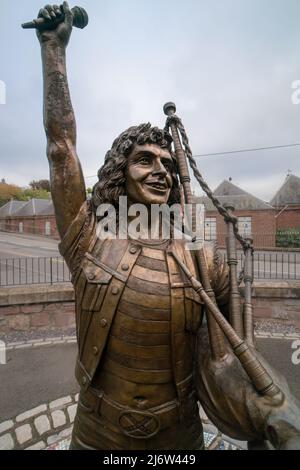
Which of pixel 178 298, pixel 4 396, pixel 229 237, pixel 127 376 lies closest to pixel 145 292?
pixel 178 298

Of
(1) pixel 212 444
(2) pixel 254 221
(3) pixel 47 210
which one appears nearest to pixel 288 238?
(2) pixel 254 221

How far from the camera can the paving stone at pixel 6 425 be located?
3062mm

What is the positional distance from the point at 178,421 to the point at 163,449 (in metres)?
0.18

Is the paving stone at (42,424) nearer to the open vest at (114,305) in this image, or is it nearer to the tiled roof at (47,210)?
the open vest at (114,305)

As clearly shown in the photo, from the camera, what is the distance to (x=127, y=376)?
1.54m

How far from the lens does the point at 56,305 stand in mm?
5965

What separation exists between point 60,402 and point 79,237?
2.88 m

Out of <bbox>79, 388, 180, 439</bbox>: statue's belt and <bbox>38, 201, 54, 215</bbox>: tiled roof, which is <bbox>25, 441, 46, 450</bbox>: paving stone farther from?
<bbox>38, 201, 54, 215</bbox>: tiled roof

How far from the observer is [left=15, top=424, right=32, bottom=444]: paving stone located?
9.58 ft

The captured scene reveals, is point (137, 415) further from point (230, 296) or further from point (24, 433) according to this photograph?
point (24, 433)

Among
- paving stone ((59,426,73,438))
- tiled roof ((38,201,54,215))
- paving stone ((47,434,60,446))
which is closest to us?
paving stone ((47,434,60,446))

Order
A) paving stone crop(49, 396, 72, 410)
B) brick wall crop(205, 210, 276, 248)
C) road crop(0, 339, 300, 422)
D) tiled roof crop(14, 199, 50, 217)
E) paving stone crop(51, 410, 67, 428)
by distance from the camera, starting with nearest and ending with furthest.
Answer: paving stone crop(51, 410, 67, 428) < paving stone crop(49, 396, 72, 410) < road crop(0, 339, 300, 422) < brick wall crop(205, 210, 276, 248) < tiled roof crop(14, 199, 50, 217)

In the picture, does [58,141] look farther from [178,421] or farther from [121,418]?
[178,421]

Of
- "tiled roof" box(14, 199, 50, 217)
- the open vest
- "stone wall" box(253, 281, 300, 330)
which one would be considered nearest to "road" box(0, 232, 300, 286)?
"stone wall" box(253, 281, 300, 330)
